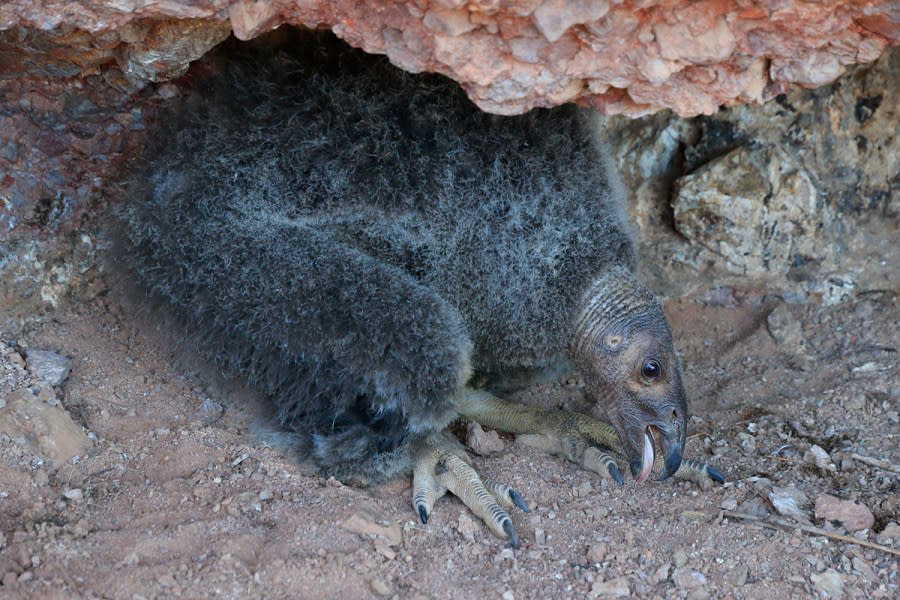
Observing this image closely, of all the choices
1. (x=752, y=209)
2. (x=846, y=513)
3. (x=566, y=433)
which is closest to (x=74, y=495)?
(x=566, y=433)

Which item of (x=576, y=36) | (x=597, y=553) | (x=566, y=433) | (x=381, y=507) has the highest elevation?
(x=576, y=36)

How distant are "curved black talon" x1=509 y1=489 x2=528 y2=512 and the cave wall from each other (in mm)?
1315

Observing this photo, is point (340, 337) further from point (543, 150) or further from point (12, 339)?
point (12, 339)

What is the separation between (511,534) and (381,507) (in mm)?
467

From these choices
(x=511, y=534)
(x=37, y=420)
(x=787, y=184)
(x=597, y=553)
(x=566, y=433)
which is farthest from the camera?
(x=787, y=184)

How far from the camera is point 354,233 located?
3.46 m

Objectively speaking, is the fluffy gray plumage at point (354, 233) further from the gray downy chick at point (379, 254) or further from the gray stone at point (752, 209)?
the gray stone at point (752, 209)

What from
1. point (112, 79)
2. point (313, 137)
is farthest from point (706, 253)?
point (112, 79)

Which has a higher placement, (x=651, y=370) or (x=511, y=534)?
(x=651, y=370)

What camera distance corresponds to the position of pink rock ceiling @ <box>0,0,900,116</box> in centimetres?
251

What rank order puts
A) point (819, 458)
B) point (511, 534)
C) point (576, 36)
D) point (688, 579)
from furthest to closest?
point (819, 458) → point (511, 534) → point (688, 579) → point (576, 36)

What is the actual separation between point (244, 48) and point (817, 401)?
271cm

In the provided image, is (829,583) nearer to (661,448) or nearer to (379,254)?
(661,448)

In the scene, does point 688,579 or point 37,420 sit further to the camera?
point 37,420
